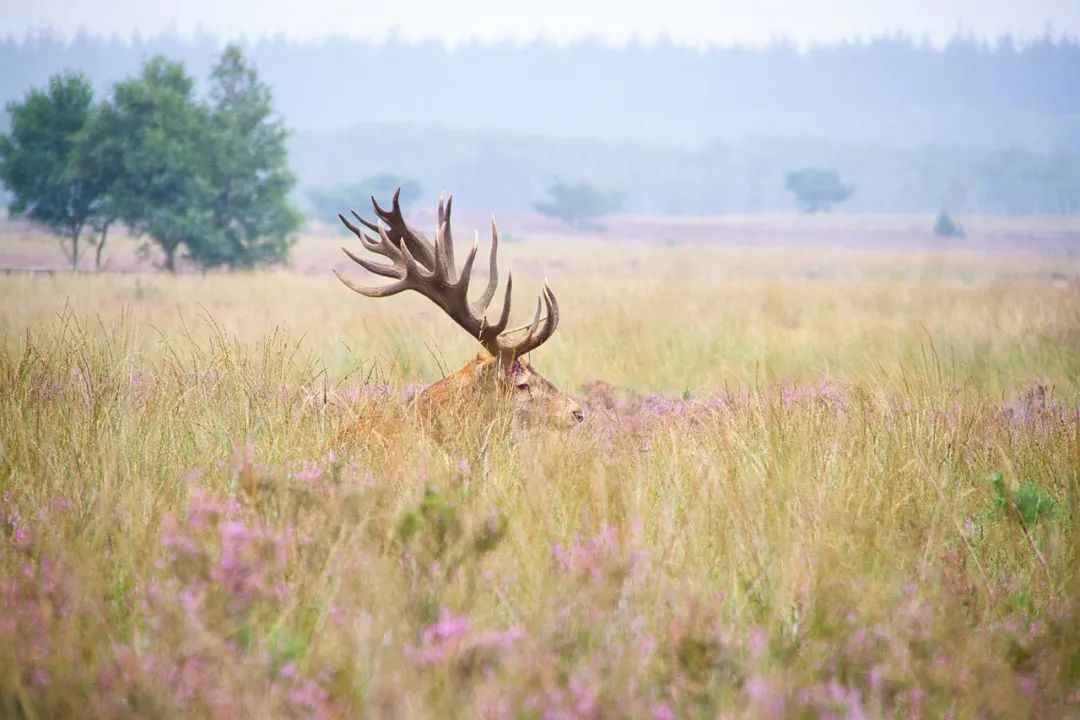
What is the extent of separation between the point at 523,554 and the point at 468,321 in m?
2.74

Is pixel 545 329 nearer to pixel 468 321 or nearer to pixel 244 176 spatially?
pixel 468 321

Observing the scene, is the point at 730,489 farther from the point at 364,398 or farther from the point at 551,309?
the point at 364,398

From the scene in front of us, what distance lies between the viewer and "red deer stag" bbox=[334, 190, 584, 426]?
5.79m

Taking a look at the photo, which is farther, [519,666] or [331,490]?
[331,490]

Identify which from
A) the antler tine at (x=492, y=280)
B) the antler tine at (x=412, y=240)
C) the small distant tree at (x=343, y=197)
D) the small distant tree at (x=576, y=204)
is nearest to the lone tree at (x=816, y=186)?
the small distant tree at (x=576, y=204)

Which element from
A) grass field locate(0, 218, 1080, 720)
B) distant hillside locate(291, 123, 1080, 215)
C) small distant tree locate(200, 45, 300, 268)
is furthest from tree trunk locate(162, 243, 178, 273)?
distant hillside locate(291, 123, 1080, 215)

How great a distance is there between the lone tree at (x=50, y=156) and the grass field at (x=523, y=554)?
2822 centimetres

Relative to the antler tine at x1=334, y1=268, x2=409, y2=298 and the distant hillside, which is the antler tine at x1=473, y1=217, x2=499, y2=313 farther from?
the distant hillside

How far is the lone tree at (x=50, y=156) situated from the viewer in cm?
3197

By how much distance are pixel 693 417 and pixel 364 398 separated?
1.82 meters

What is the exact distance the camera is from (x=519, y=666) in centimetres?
265

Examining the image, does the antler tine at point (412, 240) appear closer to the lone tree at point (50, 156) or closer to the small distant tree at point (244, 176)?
the small distant tree at point (244, 176)

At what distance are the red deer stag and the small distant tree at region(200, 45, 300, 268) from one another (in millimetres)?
26973

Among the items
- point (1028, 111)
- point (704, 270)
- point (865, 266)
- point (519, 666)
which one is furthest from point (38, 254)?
point (1028, 111)
